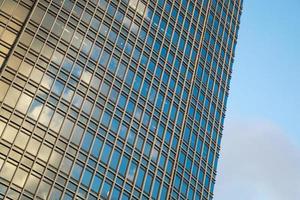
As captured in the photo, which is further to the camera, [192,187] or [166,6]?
[166,6]

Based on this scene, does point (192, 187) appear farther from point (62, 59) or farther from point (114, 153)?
point (62, 59)

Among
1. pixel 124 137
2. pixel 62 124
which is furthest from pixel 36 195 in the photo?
pixel 124 137

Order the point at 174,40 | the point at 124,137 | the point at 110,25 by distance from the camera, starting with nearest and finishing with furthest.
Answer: the point at 124,137
the point at 110,25
the point at 174,40

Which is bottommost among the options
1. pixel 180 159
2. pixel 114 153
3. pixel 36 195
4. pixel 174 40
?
pixel 36 195

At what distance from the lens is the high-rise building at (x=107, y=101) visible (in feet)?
213

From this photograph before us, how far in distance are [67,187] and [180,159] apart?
19.4 meters

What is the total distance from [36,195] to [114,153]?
12217 mm

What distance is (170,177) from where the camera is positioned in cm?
7588

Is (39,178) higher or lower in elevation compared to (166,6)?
lower

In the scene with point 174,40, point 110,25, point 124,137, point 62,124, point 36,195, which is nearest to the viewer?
point 36,195

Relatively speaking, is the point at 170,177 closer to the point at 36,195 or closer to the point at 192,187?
the point at 192,187

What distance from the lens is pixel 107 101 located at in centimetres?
7300

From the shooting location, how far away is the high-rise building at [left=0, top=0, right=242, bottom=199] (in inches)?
2552

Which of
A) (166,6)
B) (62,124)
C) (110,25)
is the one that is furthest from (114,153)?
(166,6)
